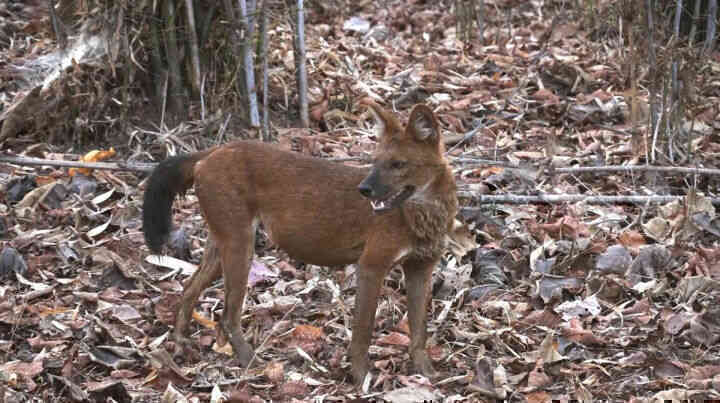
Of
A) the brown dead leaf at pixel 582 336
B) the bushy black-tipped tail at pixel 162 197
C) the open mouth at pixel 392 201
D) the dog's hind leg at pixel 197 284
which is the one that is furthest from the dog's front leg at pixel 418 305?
the bushy black-tipped tail at pixel 162 197

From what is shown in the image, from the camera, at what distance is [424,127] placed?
5.65 metres

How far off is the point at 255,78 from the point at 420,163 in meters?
3.30

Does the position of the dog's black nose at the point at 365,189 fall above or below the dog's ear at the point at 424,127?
below

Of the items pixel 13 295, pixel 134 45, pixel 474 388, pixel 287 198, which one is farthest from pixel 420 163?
pixel 134 45

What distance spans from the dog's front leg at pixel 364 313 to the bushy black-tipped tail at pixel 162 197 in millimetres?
1274

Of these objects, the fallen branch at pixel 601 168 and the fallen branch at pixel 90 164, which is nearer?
the fallen branch at pixel 601 168

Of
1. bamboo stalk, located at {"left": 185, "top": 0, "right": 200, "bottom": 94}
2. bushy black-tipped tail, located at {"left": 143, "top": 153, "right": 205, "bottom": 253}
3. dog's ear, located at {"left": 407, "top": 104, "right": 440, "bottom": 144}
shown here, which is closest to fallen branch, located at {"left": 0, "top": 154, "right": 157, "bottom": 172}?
bamboo stalk, located at {"left": 185, "top": 0, "right": 200, "bottom": 94}

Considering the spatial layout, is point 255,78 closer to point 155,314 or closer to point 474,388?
point 155,314

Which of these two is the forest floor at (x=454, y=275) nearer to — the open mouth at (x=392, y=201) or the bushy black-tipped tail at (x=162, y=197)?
the bushy black-tipped tail at (x=162, y=197)

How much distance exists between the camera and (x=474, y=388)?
548 centimetres

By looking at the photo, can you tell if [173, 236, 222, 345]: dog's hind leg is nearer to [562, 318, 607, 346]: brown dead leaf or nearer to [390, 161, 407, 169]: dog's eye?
[390, 161, 407, 169]: dog's eye

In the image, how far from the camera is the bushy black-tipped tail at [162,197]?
240 inches

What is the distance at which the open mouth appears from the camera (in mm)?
5621

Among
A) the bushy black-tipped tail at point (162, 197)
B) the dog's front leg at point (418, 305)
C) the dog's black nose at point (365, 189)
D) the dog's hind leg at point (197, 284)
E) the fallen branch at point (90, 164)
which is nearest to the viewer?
the dog's black nose at point (365, 189)
